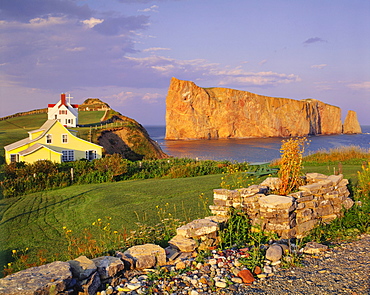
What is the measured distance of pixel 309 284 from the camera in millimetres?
4188

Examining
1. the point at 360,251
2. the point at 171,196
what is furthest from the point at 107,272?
the point at 171,196

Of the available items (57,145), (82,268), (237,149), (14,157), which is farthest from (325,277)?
(237,149)

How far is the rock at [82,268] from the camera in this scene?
13.7ft

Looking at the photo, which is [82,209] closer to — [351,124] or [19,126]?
[19,126]

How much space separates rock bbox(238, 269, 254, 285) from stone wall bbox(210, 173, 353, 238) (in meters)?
1.91

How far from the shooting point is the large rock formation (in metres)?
108

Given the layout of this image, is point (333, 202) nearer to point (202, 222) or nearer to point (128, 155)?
point (202, 222)

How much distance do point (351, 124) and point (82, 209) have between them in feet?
520

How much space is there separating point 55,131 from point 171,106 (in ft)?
260

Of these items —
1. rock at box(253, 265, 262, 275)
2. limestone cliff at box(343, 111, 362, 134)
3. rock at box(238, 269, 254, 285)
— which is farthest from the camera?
limestone cliff at box(343, 111, 362, 134)

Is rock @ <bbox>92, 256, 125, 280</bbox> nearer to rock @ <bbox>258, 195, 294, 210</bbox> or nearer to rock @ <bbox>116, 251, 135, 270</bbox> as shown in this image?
rock @ <bbox>116, 251, 135, 270</bbox>

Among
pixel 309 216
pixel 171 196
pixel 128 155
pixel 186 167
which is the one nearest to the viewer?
pixel 309 216

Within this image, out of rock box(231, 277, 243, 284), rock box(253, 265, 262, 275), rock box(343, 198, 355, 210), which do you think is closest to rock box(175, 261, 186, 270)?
rock box(231, 277, 243, 284)

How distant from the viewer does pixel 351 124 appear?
14912 cm
